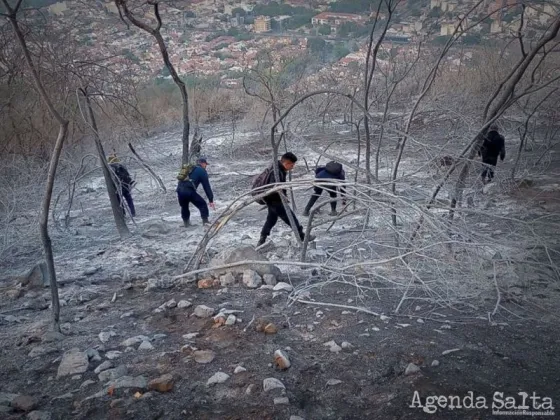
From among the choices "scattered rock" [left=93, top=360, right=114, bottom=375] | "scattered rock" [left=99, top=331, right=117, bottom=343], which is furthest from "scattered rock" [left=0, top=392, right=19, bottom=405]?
"scattered rock" [left=99, top=331, right=117, bottom=343]

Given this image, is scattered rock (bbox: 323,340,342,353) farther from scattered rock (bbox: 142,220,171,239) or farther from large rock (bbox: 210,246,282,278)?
scattered rock (bbox: 142,220,171,239)

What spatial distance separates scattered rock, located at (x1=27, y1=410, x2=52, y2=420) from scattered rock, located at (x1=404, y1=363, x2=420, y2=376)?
2.45 m

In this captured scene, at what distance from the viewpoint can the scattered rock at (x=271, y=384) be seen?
3.71 meters

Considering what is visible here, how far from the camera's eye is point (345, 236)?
766 cm

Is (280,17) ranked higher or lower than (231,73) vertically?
higher

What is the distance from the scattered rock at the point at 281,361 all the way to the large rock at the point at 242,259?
180 centimetres

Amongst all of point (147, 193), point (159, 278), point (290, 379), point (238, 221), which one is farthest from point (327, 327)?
point (147, 193)

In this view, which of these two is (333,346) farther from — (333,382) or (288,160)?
(288,160)

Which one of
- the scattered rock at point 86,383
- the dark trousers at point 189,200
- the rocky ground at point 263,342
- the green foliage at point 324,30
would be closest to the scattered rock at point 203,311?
the rocky ground at point 263,342

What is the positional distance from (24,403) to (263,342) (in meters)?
1.80

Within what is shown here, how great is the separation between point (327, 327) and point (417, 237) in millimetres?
1363

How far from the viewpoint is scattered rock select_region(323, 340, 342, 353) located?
4.24m

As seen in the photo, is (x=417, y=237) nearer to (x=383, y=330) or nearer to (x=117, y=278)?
(x=383, y=330)

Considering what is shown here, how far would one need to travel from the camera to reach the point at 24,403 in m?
3.64
